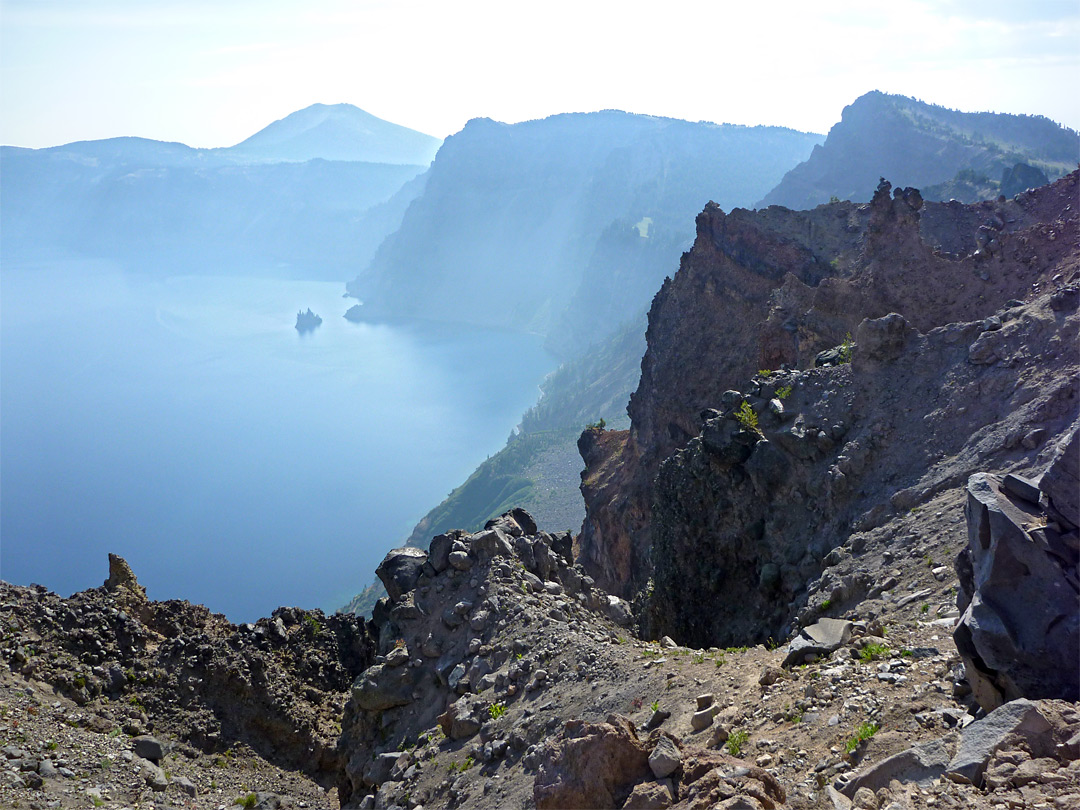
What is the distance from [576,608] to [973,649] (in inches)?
380

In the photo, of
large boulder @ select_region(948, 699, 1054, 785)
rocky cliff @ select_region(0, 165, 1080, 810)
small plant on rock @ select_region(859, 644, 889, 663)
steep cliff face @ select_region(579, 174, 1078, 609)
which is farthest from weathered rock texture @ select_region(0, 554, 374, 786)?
large boulder @ select_region(948, 699, 1054, 785)

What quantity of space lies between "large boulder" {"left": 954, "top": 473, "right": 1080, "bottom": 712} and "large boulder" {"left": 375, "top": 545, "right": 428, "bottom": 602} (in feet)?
40.8

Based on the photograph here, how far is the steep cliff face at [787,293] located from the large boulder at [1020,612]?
44.7ft

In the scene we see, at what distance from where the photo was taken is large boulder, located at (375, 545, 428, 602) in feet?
62.9

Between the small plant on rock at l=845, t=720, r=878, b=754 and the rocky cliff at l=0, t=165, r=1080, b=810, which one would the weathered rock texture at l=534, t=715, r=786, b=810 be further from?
the small plant on rock at l=845, t=720, r=878, b=754

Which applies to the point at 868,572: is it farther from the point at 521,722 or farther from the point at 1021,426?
the point at 521,722

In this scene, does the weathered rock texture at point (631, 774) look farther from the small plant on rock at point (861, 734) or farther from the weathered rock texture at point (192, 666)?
the weathered rock texture at point (192, 666)

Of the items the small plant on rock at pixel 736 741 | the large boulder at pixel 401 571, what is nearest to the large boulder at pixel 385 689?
the large boulder at pixel 401 571

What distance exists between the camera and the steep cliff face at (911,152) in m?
165

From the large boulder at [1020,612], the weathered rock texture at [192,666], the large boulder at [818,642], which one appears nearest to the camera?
the large boulder at [1020,612]

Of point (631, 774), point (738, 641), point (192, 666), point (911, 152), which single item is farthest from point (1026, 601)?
point (911, 152)

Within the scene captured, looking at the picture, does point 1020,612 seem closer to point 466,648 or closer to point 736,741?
point 736,741

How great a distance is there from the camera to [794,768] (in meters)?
9.09

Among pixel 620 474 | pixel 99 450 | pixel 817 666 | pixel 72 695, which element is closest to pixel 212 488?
pixel 99 450
